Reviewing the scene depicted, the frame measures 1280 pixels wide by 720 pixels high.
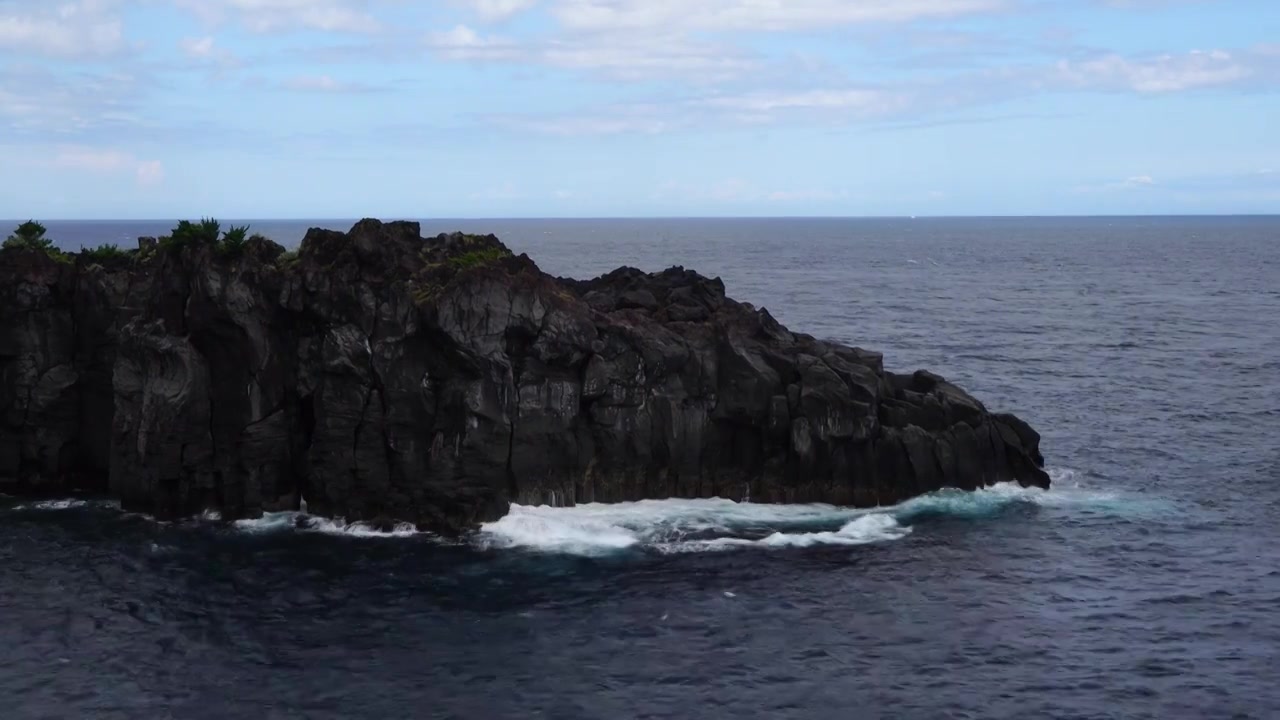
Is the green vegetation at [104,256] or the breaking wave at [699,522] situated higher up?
the green vegetation at [104,256]

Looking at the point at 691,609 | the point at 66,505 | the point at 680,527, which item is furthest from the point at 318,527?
the point at 691,609

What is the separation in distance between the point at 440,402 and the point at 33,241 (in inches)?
1216

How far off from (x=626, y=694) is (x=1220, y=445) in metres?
51.8

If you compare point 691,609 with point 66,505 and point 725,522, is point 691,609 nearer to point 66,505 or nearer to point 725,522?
point 725,522

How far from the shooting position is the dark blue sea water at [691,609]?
1666 inches

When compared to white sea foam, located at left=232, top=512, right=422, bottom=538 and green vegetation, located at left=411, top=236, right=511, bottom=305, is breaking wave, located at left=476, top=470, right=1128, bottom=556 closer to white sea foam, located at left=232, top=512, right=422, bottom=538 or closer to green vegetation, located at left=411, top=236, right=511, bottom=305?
white sea foam, located at left=232, top=512, right=422, bottom=538

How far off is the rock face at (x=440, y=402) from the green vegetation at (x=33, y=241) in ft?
10.7

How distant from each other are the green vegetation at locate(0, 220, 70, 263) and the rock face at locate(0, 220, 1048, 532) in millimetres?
3270

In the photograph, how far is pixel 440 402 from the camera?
61.6 m

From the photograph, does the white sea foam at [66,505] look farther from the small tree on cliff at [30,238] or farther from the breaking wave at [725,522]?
the breaking wave at [725,522]

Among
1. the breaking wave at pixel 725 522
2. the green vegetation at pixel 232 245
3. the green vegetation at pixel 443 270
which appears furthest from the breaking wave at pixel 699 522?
the green vegetation at pixel 232 245

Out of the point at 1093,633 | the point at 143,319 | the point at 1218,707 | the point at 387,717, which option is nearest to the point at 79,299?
the point at 143,319

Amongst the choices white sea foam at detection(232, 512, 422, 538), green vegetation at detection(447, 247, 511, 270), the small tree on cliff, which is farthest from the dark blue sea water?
the small tree on cliff

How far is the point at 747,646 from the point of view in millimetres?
46531
